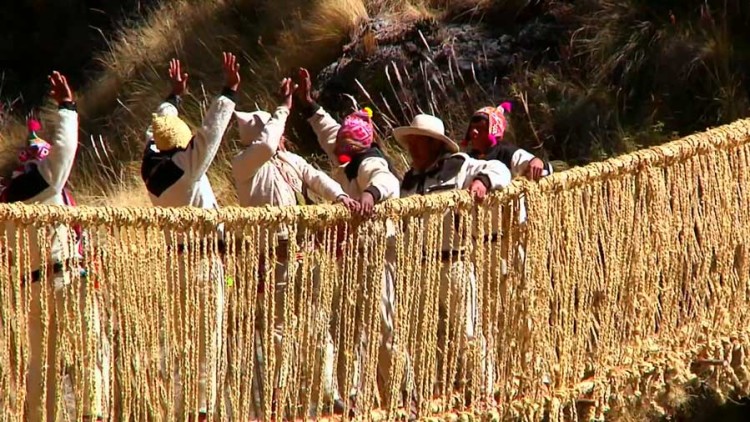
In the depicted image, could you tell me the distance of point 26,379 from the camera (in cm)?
552

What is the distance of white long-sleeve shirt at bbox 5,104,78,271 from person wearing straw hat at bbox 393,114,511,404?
1.65 meters

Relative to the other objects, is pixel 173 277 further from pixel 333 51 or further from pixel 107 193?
pixel 333 51

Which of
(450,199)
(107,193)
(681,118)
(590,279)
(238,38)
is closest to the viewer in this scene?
(450,199)

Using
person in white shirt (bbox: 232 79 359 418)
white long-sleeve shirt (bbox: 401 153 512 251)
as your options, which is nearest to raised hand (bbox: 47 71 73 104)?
person in white shirt (bbox: 232 79 359 418)

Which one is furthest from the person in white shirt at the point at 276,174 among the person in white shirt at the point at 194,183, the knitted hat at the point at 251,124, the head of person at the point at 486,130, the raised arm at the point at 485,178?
the head of person at the point at 486,130

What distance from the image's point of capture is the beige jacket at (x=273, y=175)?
700 centimetres

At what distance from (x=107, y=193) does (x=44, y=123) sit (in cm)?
267

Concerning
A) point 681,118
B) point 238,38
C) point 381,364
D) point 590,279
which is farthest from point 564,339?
point 238,38

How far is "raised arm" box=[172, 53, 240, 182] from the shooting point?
264 inches

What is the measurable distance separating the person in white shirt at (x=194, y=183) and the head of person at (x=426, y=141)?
0.86 m

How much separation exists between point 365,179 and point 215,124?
2.47 feet

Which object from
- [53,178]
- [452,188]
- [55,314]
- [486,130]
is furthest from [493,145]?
[55,314]

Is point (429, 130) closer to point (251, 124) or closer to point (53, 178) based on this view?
point (251, 124)

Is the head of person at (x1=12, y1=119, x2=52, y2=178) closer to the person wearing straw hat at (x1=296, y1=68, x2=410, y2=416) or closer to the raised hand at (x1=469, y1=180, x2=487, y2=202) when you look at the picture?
the person wearing straw hat at (x1=296, y1=68, x2=410, y2=416)
